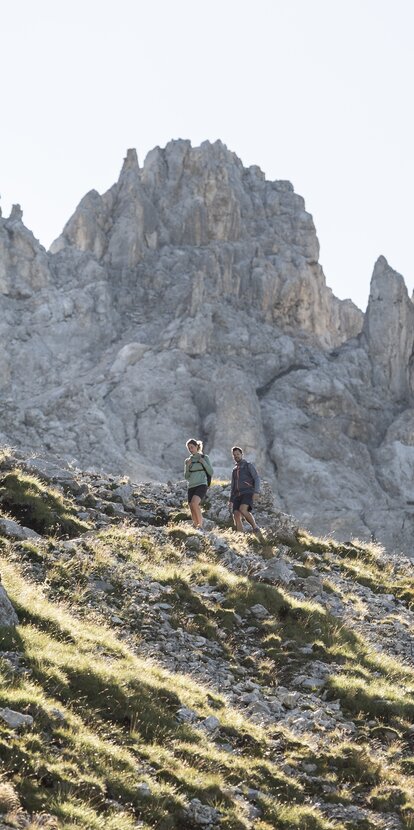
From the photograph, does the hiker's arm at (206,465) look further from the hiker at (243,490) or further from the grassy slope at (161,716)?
the grassy slope at (161,716)

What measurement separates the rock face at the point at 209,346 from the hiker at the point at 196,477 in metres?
91.3

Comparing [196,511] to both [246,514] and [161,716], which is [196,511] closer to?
[246,514]

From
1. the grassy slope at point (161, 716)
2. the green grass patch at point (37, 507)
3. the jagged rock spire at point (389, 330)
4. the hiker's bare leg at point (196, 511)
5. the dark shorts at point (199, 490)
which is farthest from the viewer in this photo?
the jagged rock spire at point (389, 330)

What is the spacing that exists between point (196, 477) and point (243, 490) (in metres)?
1.48

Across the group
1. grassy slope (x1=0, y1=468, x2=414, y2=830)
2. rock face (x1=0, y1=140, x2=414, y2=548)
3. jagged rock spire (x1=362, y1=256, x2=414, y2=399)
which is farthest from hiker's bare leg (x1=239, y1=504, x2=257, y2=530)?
jagged rock spire (x1=362, y1=256, x2=414, y2=399)

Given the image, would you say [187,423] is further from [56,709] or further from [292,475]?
[56,709]

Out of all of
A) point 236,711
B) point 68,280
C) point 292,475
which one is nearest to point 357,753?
point 236,711

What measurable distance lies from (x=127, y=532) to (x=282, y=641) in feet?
18.5

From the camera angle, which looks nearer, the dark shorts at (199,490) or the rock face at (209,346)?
the dark shorts at (199,490)

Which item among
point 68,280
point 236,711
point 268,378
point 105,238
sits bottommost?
point 236,711

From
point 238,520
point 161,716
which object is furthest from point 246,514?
point 161,716

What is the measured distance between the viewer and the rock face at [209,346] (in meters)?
130

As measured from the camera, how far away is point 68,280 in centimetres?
15800

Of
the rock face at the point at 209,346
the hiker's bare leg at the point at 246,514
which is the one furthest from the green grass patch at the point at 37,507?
the rock face at the point at 209,346
